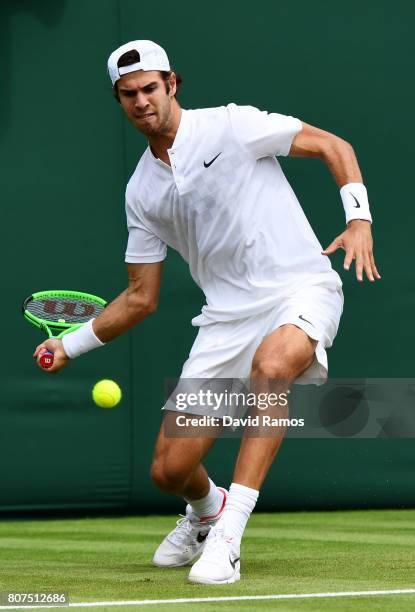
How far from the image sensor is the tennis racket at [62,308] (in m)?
5.45

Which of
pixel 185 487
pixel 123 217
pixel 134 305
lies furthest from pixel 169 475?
pixel 123 217

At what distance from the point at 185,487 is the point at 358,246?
112cm

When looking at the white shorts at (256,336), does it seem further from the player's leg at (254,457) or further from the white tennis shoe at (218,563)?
the white tennis shoe at (218,563)

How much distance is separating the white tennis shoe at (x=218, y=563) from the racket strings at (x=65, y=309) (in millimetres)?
1430

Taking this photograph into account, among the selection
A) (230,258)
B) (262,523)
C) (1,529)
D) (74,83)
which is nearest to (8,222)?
(74,83)

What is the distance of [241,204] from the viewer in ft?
16.0

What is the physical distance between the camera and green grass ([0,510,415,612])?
161 inches

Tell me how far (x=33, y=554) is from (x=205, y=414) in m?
1.18

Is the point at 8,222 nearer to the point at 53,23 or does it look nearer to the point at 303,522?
the point at 53,23

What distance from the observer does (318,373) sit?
4.76 meters

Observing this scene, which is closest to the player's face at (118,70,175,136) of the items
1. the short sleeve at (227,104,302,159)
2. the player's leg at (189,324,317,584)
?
the short sleeve at (227,104,302,159)

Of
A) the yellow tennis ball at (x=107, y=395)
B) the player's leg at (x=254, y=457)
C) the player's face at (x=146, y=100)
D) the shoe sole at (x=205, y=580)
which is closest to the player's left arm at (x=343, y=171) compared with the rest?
the player's leg at (x=254, y=457)

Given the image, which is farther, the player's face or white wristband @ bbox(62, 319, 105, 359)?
white wristband @ bbox(62, 319, 105, 359)

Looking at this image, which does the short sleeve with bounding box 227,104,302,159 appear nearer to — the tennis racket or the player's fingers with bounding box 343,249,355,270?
the player's fingers with bounding box 343,249,355,270
